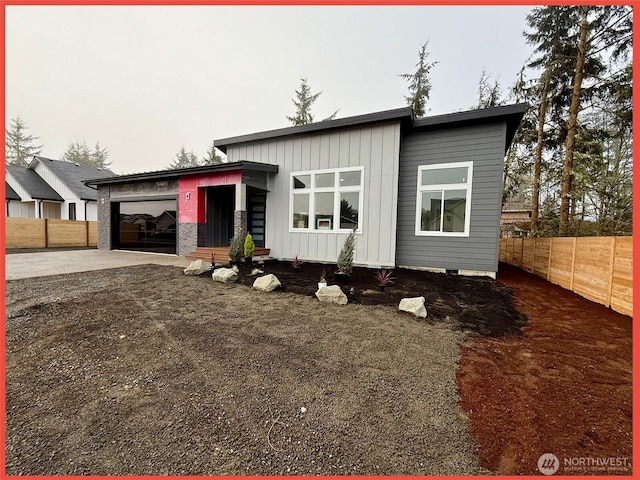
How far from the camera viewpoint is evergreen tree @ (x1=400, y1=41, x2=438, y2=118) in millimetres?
16438

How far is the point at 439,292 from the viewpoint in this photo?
494 centimetres

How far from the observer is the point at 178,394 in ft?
6.23

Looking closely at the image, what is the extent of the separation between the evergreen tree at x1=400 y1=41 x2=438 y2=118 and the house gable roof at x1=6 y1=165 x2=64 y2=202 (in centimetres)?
2449

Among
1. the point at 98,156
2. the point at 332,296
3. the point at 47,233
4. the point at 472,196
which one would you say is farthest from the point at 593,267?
the point at 98,156

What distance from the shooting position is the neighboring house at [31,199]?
16.8 meters

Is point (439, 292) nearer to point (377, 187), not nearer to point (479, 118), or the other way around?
point (377, 187)

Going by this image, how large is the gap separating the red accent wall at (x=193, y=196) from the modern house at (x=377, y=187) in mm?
34

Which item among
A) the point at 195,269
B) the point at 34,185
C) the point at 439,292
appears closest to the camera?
the point at 439,292

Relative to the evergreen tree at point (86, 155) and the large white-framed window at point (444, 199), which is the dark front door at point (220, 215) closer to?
the large white-framed window at point (444, 199)

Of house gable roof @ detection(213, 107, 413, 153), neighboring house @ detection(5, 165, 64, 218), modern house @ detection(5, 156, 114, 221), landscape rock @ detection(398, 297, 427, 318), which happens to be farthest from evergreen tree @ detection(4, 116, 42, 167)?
landscape rock @ detection(398, 297, 427, 318)

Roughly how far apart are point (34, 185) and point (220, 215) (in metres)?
17.6

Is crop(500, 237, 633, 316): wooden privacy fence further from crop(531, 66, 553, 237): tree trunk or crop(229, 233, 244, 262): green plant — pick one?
crop(229, 233, 244, 262): green plant

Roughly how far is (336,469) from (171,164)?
140 feet
